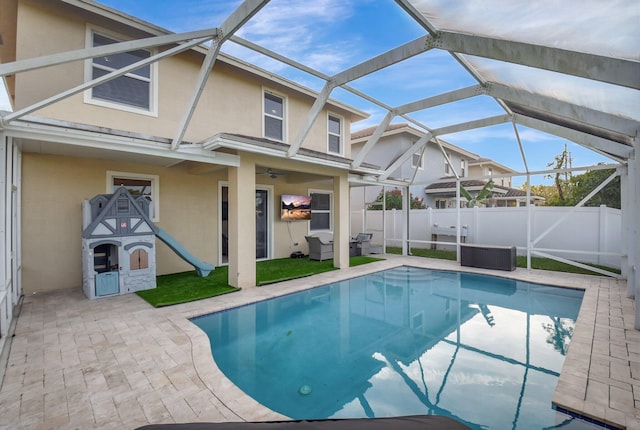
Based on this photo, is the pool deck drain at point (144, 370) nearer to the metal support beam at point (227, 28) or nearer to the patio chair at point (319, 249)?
the metal support beam at point (227, 28)

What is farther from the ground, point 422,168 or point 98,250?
point 422,168

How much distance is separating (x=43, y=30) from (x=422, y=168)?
55.1ft

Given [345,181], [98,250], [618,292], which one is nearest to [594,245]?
[618,292]

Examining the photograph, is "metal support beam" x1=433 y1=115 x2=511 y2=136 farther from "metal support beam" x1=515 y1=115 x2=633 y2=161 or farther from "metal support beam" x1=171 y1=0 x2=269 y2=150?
"metal support beam" x1=171 y1=0 x2=269 y2=150

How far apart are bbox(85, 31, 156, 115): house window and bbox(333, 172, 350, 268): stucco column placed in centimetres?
598

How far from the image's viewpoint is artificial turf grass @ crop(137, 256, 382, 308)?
6.62 metres

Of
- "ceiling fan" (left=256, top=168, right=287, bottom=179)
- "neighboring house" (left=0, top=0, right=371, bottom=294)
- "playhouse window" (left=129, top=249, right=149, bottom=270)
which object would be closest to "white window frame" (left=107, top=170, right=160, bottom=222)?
"neighboring house" (left=0, top=0, right=371, bottom=294)

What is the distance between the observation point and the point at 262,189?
11586 millimetres

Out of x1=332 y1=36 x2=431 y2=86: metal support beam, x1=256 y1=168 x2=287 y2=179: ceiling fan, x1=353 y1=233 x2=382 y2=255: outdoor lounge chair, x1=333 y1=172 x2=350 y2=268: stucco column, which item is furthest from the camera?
x1=353 y1=233 x2=382 y2=255: outdoor lounge chair

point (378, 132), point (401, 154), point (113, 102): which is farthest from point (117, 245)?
point (401, 154)

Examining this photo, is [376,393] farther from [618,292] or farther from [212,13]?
[618,292]

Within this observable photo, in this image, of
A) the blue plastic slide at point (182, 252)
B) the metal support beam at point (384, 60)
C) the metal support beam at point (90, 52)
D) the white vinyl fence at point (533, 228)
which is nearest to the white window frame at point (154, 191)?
the blue plastic slide at point (182, 252)

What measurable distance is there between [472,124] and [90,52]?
9.50 m

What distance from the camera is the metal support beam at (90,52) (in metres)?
3.73
